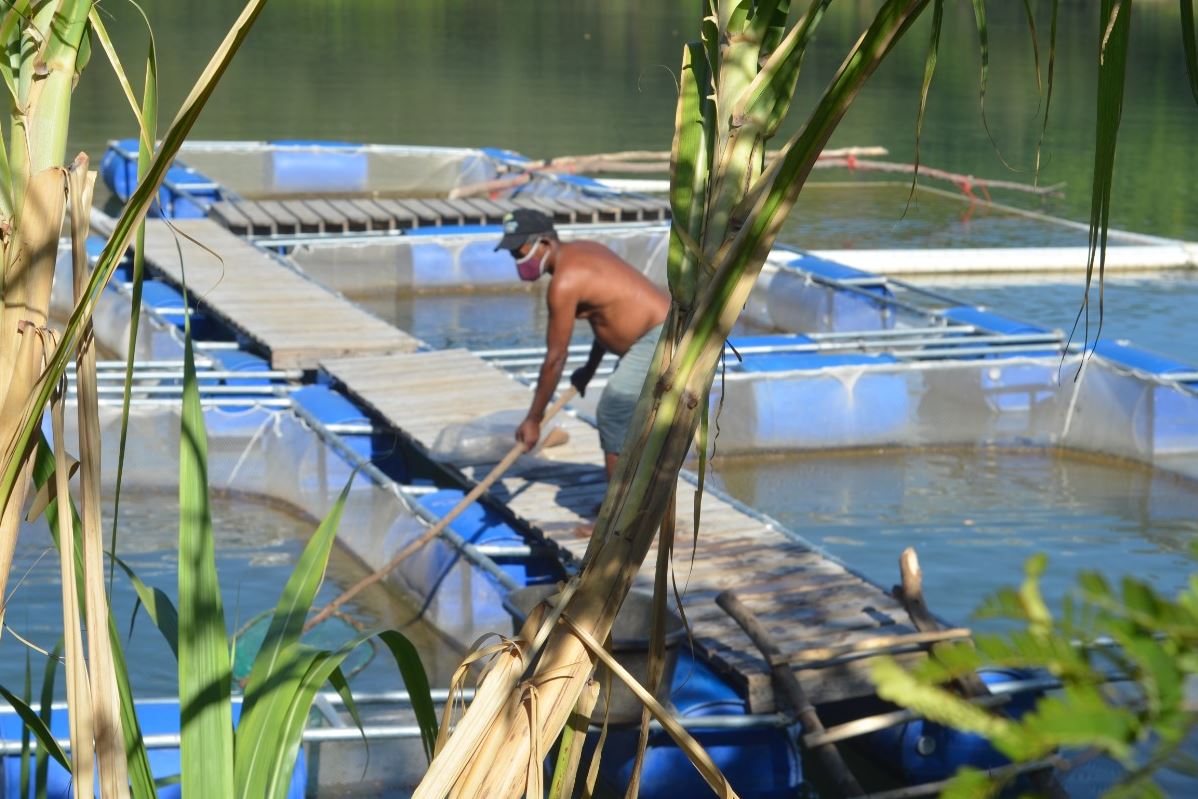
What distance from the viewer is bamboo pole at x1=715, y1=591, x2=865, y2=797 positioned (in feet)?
15.1

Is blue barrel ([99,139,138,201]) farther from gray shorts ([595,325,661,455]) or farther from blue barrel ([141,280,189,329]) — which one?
gray shorts ([595,325,661,455])

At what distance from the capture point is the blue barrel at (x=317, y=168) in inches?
677

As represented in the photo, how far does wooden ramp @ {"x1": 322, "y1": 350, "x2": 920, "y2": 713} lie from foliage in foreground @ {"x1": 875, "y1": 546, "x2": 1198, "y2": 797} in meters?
3.71

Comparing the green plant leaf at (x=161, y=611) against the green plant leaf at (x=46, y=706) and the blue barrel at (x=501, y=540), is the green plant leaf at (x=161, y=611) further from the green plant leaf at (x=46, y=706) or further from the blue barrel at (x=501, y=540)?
the blue barrel at (x=501, y=540)

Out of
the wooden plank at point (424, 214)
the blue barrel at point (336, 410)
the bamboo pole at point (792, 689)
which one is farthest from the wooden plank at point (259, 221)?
the bamboo pole at point (792, 689)

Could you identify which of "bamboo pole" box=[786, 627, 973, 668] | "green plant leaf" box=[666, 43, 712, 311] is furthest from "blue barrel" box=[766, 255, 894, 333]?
"green plant leaf" box=[666, 43, 712, 311]

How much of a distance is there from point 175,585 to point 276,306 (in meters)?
3.26

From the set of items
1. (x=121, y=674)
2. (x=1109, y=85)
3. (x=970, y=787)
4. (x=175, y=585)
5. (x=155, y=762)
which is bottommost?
(x=175, y=585)

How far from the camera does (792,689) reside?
4.78 m

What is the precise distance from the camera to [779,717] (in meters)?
4.77

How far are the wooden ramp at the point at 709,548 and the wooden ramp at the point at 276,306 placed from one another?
37cm

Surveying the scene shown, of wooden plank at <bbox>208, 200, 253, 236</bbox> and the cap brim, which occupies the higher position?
the cap brim

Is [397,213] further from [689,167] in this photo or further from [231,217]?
[689,167]

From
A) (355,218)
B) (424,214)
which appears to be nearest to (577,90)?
(424,214)
